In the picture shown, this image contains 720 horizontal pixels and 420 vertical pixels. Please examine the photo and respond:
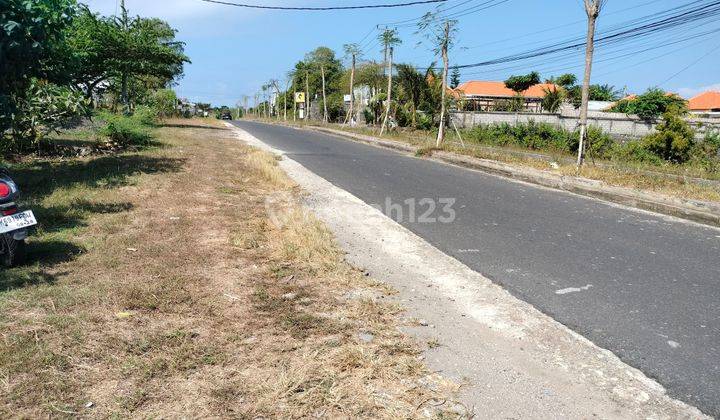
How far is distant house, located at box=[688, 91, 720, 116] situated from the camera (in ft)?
156

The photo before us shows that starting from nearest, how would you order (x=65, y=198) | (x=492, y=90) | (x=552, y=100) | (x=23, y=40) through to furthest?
(x=23, y=40)
(x=65, y=198)
(x=552, y=100)
(x=492, y=90)

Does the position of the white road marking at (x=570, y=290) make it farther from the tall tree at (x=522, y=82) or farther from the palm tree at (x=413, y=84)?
the tall tree at (x=522, y=82)

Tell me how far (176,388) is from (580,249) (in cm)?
485

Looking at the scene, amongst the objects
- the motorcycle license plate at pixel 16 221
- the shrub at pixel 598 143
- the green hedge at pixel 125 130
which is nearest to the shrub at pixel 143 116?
the green hedge at pixel 125 130

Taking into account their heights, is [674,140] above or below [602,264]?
above

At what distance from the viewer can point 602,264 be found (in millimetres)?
5262

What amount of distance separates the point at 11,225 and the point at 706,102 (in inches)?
2348

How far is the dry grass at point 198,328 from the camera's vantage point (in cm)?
258

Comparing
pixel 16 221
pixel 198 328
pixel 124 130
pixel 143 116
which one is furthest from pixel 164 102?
pixel 198 328

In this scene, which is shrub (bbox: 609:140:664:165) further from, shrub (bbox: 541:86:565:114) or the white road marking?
shrub (bbox: 541:86:565:114)

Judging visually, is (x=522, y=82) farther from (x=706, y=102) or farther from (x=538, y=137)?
(x=538, y=137)

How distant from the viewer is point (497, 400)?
2.73 metres

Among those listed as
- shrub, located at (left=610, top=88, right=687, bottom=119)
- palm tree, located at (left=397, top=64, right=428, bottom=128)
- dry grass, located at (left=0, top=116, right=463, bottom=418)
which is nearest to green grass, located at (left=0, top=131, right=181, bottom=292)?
dry grass, located at (left=0, top=116, right=463, bottom=418)

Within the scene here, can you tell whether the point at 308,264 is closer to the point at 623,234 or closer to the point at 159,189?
the point at 623,234
